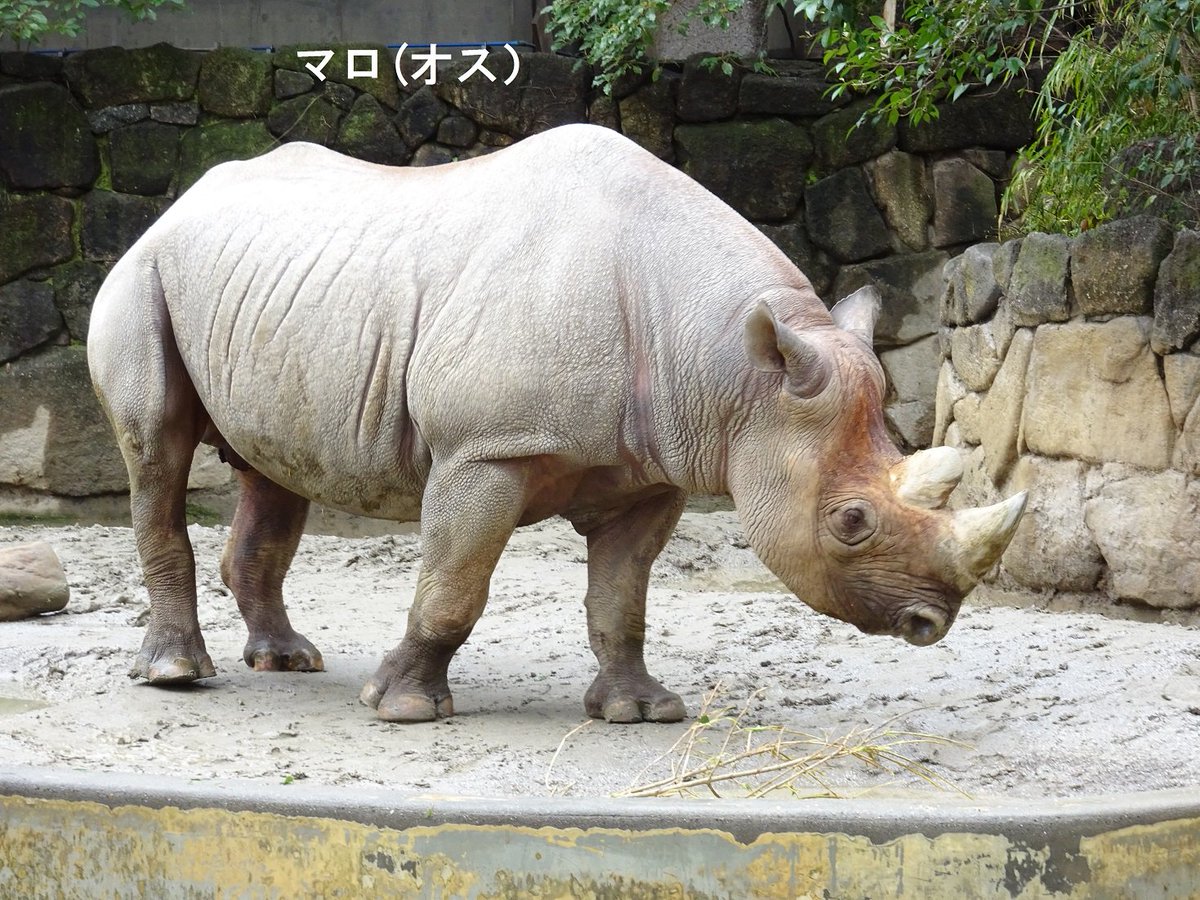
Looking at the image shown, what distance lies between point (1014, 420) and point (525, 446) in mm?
3215

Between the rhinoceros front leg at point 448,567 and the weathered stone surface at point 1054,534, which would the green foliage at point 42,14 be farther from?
the weathered stone surface at point 1054,534

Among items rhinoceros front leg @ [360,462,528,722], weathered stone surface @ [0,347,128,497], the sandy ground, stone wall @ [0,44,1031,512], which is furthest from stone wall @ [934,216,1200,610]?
weathered stone surface @ [0,347,128,497]

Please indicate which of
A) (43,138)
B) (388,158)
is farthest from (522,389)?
(43,138)

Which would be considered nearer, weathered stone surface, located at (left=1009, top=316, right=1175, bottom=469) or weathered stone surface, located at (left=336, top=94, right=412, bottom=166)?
weathered stone surface, located at (left=1009, top=316, right=1175, bottom=469)

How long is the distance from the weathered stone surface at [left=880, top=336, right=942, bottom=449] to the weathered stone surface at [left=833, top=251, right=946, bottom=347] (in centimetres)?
8

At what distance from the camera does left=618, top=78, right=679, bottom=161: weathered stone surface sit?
9102 mm

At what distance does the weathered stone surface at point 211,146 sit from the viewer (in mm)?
9156

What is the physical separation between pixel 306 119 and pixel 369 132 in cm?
37

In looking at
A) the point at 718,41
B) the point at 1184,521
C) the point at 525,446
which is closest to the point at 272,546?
the point at 525,446

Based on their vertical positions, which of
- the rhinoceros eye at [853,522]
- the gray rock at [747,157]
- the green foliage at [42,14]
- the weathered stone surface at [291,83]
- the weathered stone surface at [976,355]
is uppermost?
the green foliage at [42,14]

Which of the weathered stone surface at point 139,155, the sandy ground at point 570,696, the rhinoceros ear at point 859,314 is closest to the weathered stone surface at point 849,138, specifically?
the sandy ground at point 570,696

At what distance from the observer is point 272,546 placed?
18.1 feet

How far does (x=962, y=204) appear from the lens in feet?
29.8

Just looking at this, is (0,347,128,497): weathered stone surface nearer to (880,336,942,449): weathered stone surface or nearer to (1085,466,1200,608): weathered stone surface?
(880,336,942,449): weathered stone surface
